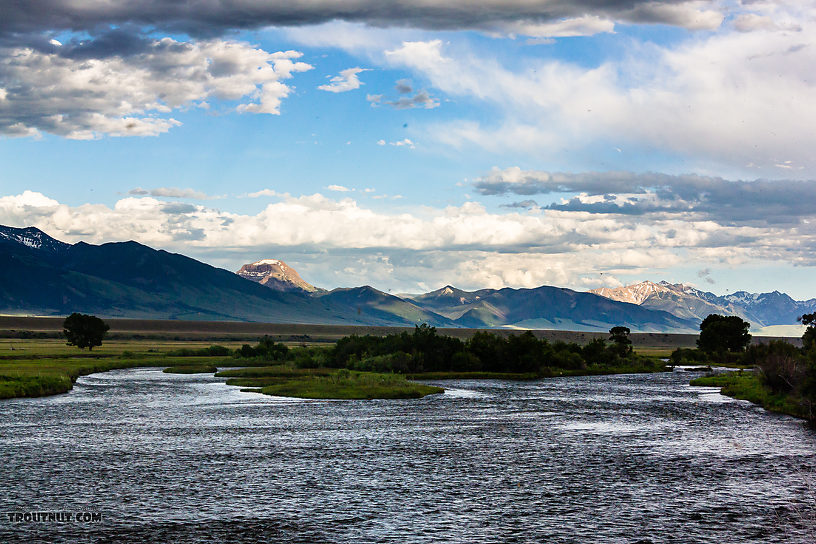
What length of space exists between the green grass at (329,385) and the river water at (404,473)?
14.7 m

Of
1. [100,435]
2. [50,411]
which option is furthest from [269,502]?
[50,411]

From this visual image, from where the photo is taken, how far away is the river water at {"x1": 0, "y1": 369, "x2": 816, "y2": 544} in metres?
39.1

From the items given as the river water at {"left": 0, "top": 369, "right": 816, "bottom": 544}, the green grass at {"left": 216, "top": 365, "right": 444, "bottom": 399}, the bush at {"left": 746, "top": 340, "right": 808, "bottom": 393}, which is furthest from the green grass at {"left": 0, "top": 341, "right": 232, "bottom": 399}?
A: the bush at {"left": 746, "top": 340, "right": 808, "bottom": 393}

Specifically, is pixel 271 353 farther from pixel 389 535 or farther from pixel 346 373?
pixel 389 535

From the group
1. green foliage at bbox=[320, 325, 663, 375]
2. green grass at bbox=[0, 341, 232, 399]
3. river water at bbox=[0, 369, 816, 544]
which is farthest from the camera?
green foliage at bbox=[320, 325, 663, 375]

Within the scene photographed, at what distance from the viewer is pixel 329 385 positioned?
118625 millimetres

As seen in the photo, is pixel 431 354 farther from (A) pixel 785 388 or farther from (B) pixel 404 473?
(B) pixel 404 473

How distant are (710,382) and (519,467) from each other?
9922 centimetres

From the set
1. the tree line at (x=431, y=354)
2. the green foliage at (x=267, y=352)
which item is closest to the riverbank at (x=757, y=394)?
the tree line at (x=431, y=354)

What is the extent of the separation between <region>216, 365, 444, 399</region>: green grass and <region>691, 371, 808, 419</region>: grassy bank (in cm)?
4519

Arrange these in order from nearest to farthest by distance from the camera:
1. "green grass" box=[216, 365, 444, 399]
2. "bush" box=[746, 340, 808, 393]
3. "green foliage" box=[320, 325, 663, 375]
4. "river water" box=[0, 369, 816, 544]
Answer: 1. "river water" box=[0, 369, 816, 544]
2. "bush" box=[746, 340, 808, 393]
3. "green grass" box=[216, 365, 444, 399]
4. "green foliage" box=[320, 325, 663, 375]

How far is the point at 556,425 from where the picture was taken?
3115 inches

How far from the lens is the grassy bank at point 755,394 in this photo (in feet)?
299

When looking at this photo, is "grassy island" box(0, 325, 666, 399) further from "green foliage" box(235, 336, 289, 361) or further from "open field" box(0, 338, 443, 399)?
"open field" box(0, 338, 443, 399)
